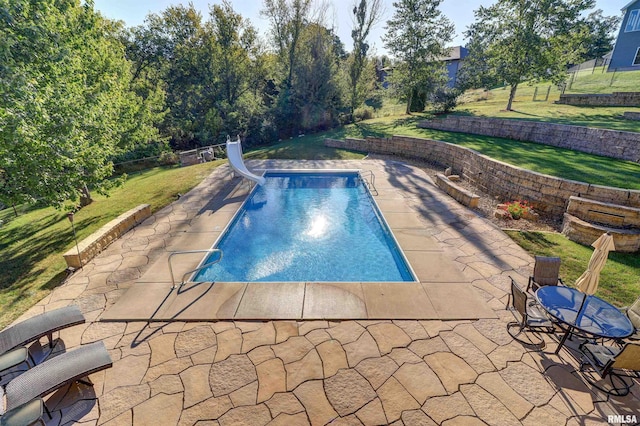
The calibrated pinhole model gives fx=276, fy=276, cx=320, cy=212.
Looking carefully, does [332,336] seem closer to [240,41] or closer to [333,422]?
[333,422]

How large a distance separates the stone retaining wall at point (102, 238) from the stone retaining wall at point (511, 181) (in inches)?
537

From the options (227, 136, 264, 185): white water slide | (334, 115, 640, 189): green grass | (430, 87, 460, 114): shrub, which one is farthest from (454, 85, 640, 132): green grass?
(227, 136, 264, 185): white water slide

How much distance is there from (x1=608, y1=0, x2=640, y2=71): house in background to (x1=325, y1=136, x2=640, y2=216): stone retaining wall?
84.5 ft

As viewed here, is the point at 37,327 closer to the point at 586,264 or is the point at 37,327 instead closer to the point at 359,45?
the point at 586,264

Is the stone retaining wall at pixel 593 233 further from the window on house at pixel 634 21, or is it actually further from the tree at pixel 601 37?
the tree at pixel 601 37

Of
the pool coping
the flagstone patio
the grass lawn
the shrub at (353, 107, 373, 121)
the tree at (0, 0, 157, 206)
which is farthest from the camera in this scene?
the shrub at (353, 107, 373, 121)

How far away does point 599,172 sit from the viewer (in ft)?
32.5

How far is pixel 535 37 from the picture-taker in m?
18.6

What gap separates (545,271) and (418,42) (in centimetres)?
2494

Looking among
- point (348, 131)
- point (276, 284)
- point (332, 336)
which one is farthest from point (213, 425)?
point (348, 131)

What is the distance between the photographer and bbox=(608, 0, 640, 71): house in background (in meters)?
24.6

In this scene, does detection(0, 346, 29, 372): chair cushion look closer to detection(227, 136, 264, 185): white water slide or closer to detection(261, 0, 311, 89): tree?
detection(227, 136, 264, 185): white water slide

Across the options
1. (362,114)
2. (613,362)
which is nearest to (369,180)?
(613,362)

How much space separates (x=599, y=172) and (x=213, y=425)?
13695 millimetres
